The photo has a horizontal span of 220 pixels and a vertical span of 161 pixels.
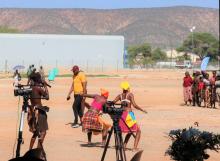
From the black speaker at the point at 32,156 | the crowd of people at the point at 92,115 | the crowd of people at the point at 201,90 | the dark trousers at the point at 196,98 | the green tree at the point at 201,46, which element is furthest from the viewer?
the green tree at the point at 201,46

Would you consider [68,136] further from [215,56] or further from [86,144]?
[215,56]

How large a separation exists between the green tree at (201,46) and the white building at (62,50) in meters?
51.8

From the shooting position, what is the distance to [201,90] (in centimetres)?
2523

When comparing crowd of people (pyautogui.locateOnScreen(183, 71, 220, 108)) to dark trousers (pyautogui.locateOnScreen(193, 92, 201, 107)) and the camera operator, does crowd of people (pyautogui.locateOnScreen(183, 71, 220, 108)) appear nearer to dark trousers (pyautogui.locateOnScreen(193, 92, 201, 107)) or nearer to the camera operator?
dark trousers (pyautogui.locateOnScreen(193, 92, 201, 107))

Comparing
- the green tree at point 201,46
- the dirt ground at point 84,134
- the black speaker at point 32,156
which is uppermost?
the green tree at point 201,46

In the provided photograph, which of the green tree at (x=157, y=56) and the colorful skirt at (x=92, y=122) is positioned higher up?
the green tree at (x=157, y=56)

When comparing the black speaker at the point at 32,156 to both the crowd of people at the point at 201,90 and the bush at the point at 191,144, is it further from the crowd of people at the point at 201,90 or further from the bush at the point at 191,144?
the crowd of people at the point at 201,90

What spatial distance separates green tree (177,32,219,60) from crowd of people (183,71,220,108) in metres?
109

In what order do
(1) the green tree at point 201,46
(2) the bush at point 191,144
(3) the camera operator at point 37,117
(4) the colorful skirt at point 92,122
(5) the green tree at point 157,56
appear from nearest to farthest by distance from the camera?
(2) the bush at point 191,144, (3) the camera operator at point 37,117, (4) the colorful skirt at point 92,122, (5) the green tree at point 157,56, (1) the green tree at point 201,46

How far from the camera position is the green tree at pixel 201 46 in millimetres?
134750

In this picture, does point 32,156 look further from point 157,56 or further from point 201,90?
point 157,56


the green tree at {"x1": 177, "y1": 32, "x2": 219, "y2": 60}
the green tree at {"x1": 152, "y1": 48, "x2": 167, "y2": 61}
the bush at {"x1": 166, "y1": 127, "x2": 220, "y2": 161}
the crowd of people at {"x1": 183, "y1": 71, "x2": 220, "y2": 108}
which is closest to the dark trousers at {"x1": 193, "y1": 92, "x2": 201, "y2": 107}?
the crowd of people at {"x1": 183, "y1": 71, "x2": 220, "y2": 108}

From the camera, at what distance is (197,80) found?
83.4ft

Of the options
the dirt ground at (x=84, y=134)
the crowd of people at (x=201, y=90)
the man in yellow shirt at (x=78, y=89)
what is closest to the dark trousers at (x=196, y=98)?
the crowd of people at (x=201, y=90)
